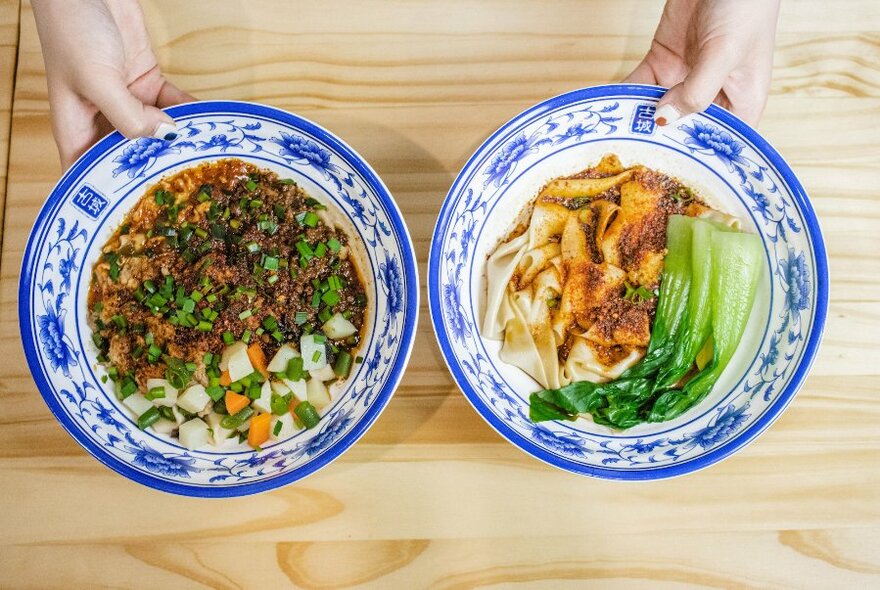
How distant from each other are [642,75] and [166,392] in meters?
2.27

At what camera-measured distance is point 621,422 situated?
2387mm

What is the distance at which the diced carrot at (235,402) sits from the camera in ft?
7.70

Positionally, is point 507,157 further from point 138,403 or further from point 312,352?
point 138,403

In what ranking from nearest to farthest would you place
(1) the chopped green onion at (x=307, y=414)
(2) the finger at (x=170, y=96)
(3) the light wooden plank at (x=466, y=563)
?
(1) the chopped green onion at (x=307, y=414) < (3) the light wooden plank at (x=466, y=563) < (2) the finger at (x=170, y=96)

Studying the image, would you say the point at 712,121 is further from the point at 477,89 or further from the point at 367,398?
the point at 367,398

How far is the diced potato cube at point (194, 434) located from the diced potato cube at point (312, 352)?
0.45 metres

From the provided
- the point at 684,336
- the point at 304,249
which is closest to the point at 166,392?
the point at 304,249

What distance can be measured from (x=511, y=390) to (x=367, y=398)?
0.56 meters

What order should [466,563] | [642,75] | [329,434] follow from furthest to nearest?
[642,75] < [466,563] < [329,434]

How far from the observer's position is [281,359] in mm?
2352

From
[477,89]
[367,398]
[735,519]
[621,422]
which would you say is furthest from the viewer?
[477,89]

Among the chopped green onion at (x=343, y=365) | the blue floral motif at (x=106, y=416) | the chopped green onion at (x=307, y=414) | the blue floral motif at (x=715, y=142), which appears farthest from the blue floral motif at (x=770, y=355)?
the blue floral motif at (x=106, y=416)

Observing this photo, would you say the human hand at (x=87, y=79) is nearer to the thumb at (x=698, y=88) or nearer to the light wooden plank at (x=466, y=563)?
the light wooden plank at (x=466, y=563)

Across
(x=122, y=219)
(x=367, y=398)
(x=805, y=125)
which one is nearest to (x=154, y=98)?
(x=122, y=219)
